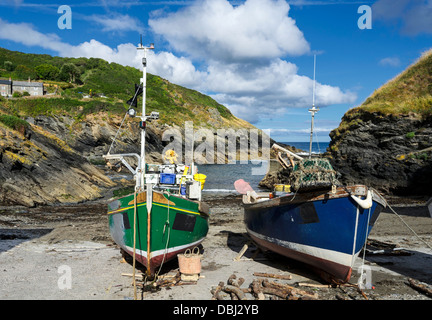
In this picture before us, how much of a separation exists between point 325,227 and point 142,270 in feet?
18.2

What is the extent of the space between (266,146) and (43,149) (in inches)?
3221

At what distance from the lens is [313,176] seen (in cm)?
816

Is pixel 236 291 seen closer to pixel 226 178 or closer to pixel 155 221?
pixel 155 221

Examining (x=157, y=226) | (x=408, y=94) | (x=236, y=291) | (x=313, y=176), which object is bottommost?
(x=236, y=291)

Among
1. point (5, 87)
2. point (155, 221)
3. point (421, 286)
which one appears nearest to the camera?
point (421, 286)

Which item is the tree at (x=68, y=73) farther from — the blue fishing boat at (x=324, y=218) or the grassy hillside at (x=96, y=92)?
the blue fishing boat at (x=324, y=218)

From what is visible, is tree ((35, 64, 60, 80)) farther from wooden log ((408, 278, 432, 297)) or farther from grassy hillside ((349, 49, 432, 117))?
wooden log ((408, 278, 432, 297))

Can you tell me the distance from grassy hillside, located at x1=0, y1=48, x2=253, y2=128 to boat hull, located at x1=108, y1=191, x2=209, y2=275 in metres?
59.1

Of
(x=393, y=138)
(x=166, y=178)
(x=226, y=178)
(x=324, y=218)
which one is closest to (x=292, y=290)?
(x=324, y=218)

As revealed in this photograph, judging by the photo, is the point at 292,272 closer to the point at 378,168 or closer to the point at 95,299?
A: the point at 95,299

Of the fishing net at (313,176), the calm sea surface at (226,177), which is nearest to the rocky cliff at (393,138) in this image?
the calm sea surface at (226,177)

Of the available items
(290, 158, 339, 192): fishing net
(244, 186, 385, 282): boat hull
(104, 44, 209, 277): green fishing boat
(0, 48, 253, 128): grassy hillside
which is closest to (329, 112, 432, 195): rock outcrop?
(244, 186, 385, 282): boat hull

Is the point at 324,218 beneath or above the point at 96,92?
beneath

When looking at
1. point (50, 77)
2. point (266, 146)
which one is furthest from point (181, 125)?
point (50, 77)
